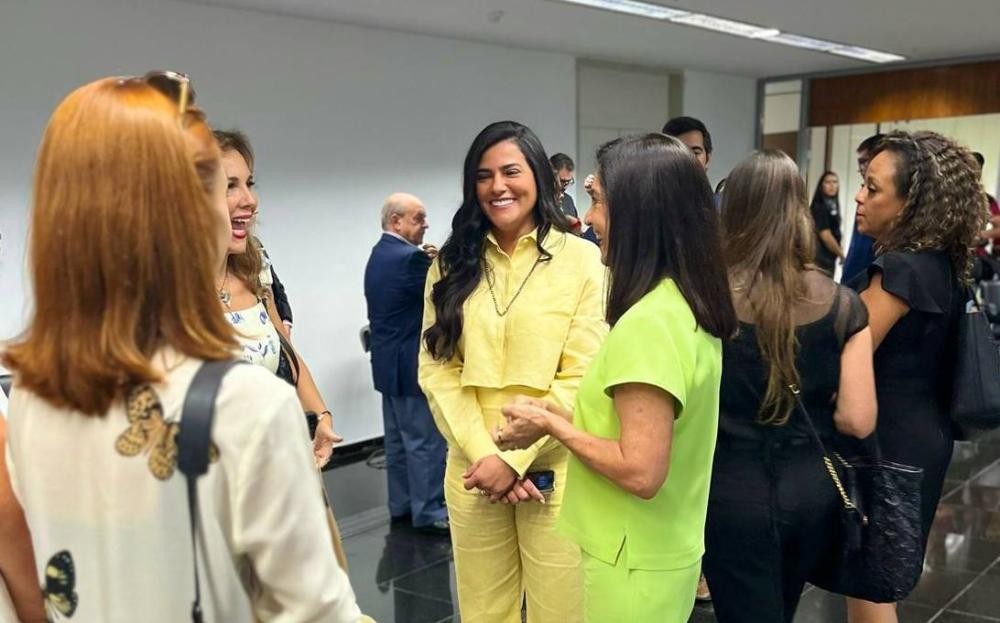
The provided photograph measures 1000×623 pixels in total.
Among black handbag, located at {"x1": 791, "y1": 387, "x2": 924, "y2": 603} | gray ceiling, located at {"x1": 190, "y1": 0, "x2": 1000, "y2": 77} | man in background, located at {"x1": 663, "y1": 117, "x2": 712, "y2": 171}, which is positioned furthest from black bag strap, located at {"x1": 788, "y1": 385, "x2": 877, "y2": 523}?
gray ceiling, located at {"x1": 190, "y1": 0, "x2": 1000, "y2": 77}

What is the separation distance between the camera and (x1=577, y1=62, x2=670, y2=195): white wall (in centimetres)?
716

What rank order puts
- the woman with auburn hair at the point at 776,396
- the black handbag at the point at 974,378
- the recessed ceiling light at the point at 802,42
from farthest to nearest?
the recessed ceiling light at the point at 802,42 < the black handbag at the point at 974,378 < the woman with auburn hair at the point at 776,396

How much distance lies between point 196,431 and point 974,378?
2.07 m

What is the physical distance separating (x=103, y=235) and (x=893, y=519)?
1.82m

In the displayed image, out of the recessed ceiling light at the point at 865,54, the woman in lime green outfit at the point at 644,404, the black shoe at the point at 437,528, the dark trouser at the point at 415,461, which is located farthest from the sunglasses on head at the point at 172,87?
the recessed ceiling light at the point at 865,54

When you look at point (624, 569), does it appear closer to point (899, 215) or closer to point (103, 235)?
A: point (103, 235)

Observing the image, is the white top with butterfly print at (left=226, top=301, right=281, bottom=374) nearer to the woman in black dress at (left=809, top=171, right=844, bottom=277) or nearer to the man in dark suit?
the man in dark suit

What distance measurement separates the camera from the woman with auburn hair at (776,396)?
1.80 meters

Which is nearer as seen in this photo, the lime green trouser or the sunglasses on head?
the sunglasses on head

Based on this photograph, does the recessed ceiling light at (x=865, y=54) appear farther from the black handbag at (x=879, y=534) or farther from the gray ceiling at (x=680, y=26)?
the black handbag at (x=879, y=534)

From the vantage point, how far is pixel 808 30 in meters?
6.17

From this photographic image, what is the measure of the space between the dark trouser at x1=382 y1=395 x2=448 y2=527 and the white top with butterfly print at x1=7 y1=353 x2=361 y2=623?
3.23m

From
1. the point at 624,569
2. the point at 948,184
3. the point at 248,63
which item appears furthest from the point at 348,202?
the point at 624,569

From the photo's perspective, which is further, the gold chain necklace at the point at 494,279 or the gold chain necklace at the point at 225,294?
the gold chain necklace at the point at 494,279
